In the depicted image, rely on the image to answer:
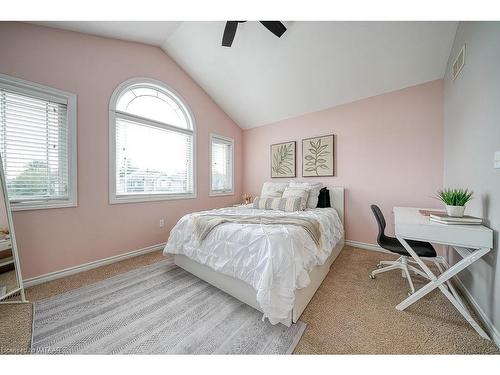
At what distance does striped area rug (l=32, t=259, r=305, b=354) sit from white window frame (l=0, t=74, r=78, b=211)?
0.95 m

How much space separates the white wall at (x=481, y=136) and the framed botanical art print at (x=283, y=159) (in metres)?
2.13

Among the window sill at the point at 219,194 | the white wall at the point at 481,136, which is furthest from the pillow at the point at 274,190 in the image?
the white wall at the point at 481,136

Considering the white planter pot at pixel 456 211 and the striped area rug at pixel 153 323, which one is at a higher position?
the white planter pot at pixel 456 211

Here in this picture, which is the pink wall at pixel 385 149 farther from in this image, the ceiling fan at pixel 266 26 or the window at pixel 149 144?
the window at pixel 149 144

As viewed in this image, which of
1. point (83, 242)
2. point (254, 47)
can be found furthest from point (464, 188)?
point (83, 242)

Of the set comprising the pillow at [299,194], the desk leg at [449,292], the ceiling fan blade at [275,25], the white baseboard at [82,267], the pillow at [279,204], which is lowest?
the white baseboard at [82,267]

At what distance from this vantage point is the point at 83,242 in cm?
220

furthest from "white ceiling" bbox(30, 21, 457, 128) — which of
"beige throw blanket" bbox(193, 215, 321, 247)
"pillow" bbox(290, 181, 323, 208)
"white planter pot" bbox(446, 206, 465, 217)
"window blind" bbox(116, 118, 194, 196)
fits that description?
"beige throw blanket" bbox(193, 215, 321, 247)

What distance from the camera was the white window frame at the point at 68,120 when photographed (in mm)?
1789

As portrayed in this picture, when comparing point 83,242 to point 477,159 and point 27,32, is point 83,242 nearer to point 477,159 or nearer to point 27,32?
point 27,32

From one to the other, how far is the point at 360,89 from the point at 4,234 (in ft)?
14.7

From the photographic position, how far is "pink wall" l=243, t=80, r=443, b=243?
7.95 feet

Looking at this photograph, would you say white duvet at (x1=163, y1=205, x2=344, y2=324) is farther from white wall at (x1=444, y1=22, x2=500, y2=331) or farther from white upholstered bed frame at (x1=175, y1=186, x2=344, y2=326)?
white wall at (x1=444, y1=22, x2=500, y2=331)
